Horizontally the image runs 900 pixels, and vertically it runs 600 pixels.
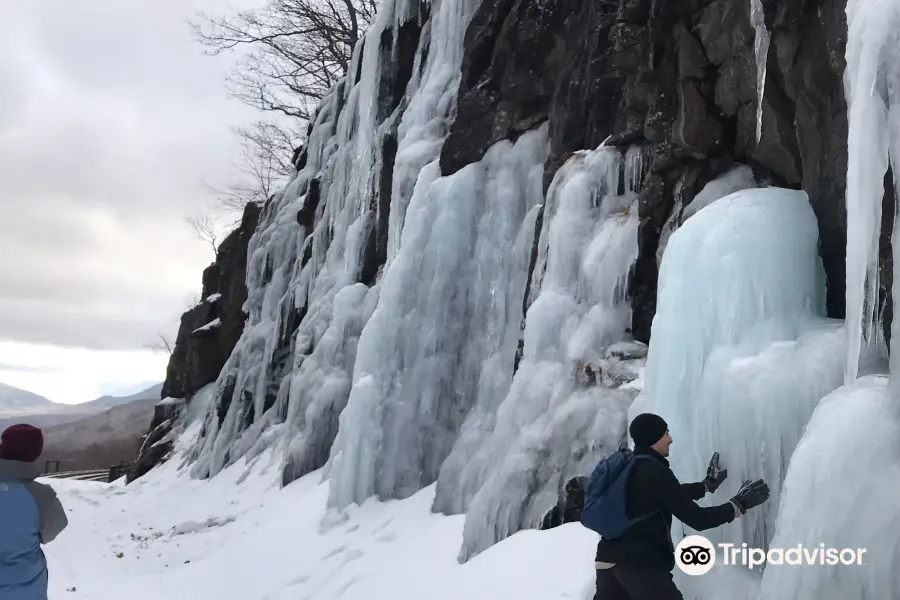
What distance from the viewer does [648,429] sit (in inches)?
136

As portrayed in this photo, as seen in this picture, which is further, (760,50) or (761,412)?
(760,50)

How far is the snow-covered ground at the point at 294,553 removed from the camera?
573cm

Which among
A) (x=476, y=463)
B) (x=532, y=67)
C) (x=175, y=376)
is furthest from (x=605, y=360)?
(x=175, y=376)

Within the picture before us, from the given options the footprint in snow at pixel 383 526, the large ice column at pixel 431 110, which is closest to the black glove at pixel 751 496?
A: the footprint in snow at pixel 383 526

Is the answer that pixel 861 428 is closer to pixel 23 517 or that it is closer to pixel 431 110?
pixel 23 517

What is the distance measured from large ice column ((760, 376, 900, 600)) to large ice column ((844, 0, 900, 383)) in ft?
1.33

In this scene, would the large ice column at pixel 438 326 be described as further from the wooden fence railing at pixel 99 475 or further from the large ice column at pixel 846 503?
the wooden fence railing at pixel 99 475

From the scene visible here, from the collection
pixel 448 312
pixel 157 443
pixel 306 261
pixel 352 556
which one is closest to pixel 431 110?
pixel 448 312

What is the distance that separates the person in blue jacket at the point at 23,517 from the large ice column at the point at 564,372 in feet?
11.7

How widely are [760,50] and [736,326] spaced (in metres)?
2.41

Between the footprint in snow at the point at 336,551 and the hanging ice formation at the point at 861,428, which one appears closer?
the hanging ice formation at the point at 861,428

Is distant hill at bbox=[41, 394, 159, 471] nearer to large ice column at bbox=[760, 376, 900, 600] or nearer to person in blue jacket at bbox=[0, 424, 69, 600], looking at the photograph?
person in blue jacket at bbox=[0, 424, 69, 600]

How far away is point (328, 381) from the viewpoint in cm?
1227

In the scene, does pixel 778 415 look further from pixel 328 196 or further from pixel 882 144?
pixel 328 196
